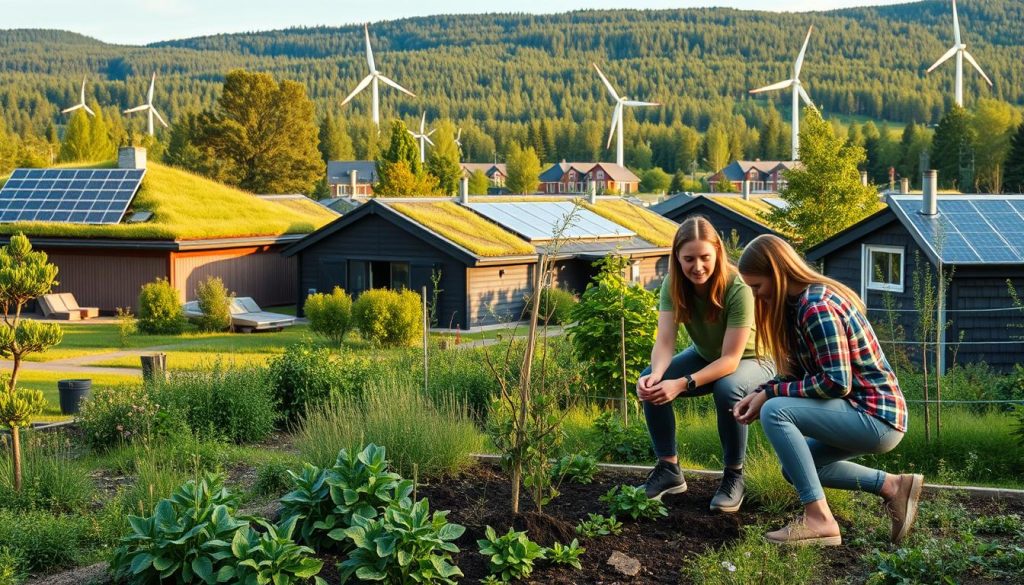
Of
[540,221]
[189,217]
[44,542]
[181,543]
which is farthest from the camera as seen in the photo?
[540,221]

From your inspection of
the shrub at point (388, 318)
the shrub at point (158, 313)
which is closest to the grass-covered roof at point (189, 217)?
the shrub at point (158, 313)

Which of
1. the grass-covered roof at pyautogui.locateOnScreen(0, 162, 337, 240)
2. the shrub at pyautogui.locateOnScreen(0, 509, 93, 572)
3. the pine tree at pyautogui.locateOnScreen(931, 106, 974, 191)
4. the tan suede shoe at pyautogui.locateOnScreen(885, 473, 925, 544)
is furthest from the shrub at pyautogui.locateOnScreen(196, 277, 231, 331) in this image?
the pine tree at pyautogui.locateOnScreen(931, 106, 974, 191)

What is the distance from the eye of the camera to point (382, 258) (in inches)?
1173

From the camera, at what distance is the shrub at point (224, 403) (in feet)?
35.6

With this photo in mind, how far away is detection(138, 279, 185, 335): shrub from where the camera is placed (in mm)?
26906

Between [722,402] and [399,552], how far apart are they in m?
2.14

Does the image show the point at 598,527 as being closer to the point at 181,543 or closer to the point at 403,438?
the point at 403,438

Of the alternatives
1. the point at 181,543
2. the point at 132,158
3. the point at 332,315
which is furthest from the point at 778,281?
the point at 132,158

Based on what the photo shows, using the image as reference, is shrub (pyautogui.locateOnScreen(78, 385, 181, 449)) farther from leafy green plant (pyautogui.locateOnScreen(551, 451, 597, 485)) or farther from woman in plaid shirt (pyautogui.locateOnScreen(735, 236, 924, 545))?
woman in plaid shirt (pyautogui.locateOnScreen(735, 236, 924, 545))

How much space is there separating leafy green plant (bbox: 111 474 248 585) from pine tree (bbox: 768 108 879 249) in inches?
988

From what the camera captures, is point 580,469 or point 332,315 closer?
→ point 580,469

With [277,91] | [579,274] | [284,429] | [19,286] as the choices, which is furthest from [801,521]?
[277,91]

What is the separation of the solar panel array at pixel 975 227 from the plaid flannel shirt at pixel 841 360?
14.9 metres

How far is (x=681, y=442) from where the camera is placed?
27.6ft
